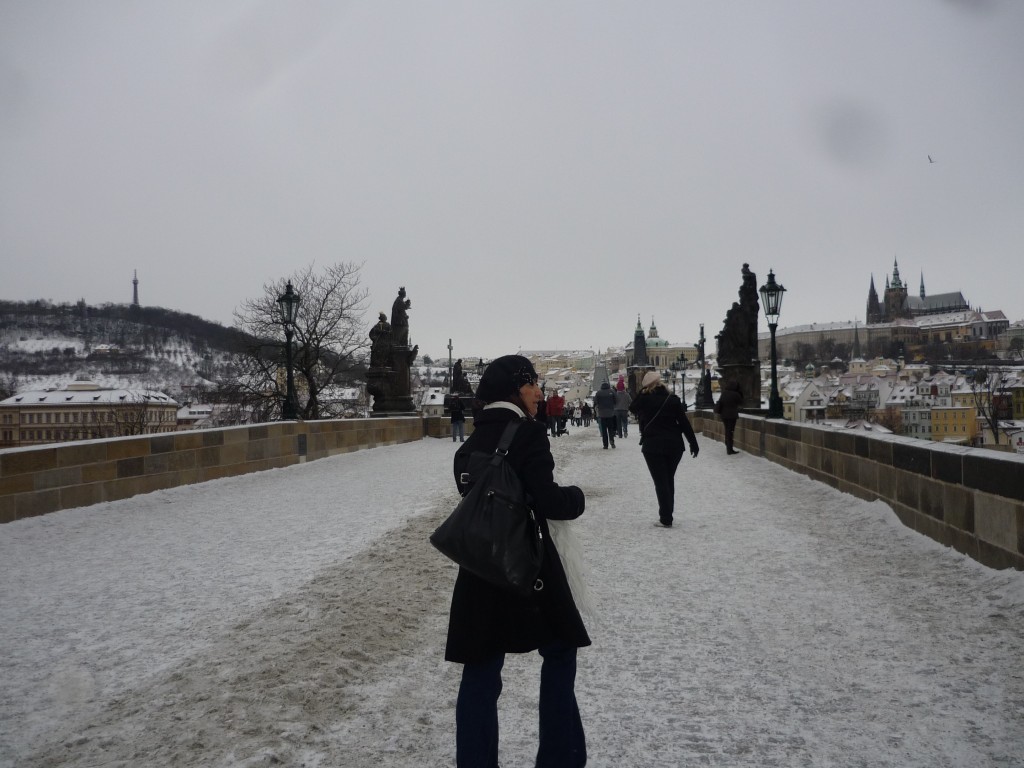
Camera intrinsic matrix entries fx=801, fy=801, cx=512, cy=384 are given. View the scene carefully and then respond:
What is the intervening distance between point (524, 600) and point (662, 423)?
5.64m

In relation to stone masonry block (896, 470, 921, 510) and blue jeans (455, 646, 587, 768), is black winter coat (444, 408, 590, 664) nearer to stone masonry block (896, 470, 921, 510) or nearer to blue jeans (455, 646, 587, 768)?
blue jeans (455, 646, 587, 768)

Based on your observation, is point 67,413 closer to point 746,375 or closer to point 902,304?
point 746,375

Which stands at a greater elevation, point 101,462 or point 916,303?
point 916,303

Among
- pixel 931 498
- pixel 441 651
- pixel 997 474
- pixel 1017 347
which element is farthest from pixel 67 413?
pixel 1017 347

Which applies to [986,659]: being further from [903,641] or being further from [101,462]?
[101,462]

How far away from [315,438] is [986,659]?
14884mm

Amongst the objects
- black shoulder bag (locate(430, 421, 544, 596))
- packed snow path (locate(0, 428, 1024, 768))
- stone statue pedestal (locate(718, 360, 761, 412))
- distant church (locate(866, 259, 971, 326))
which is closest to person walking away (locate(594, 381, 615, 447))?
stone statue pedestal (locate(718, 360, 761, 412))

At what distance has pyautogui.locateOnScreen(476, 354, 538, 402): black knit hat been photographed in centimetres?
269

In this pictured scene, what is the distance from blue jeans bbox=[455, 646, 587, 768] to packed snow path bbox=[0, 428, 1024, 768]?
0.40 m

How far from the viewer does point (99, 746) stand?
Result: 9.94 ft

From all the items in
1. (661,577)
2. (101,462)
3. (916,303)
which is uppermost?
(916,303)

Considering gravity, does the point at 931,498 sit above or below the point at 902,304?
below

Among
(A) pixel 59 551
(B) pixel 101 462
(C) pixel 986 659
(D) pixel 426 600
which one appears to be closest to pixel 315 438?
(B) pixel 101 462

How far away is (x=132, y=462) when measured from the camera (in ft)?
33.2
